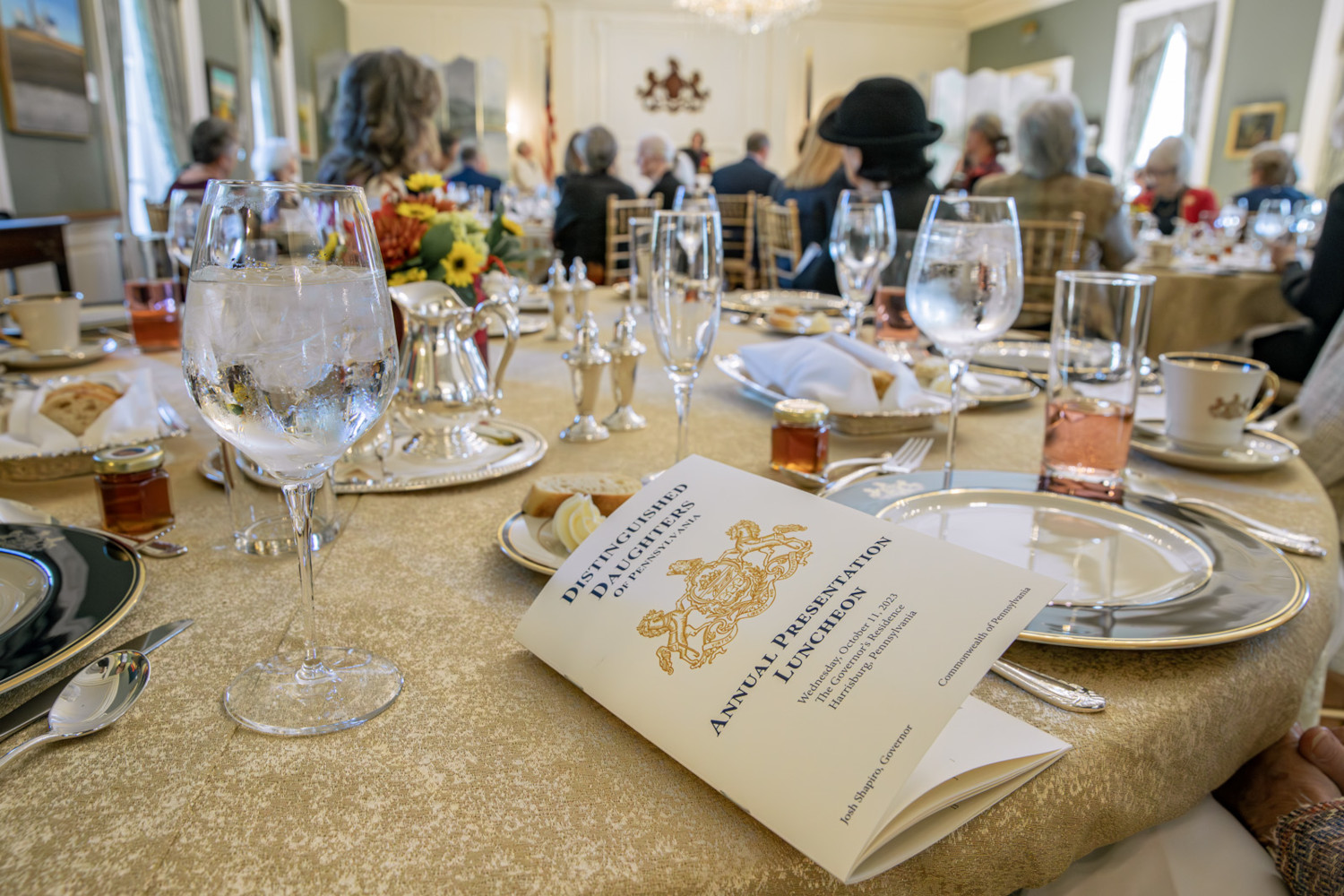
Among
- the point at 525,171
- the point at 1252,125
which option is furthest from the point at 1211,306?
the point at 525,171

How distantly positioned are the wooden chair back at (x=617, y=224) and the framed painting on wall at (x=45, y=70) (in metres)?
3.05

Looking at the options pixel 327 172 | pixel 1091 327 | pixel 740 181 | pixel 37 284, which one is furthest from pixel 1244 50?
pixel 37 284

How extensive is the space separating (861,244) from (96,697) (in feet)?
4.30

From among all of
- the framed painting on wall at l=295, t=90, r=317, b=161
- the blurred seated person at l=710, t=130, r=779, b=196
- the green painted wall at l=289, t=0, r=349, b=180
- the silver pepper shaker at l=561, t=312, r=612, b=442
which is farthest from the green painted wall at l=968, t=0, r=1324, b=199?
the silver pepper shaker at l=561, t=312, r=612, b=442

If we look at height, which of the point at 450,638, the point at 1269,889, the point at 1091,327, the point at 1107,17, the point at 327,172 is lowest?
the point at 1269,889

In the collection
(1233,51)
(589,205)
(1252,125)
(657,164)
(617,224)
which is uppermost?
(1233,51)

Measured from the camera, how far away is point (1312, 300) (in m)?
2.85

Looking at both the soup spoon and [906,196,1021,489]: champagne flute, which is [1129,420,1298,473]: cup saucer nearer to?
[906,196,1021,489]: champagne flute

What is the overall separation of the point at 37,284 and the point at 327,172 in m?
3.33

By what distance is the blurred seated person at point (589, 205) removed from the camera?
4.98 m

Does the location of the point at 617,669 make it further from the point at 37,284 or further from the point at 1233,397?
the point at 37,284

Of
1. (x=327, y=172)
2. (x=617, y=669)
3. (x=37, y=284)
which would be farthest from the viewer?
(x=37, y=284)

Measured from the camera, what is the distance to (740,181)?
19.6ft

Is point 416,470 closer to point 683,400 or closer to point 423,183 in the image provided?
point 683,400
